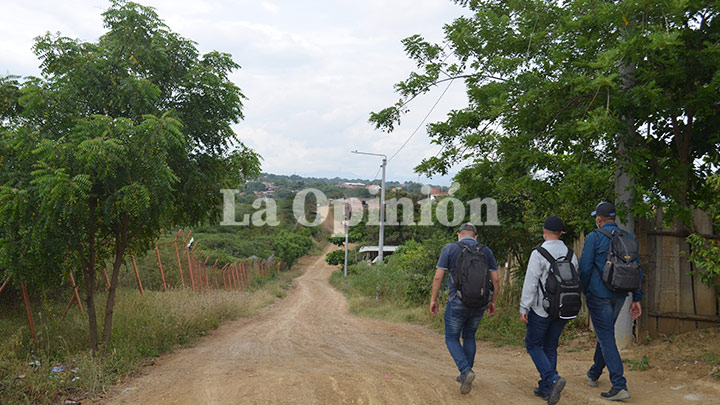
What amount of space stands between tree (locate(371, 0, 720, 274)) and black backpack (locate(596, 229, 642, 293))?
2.63ft

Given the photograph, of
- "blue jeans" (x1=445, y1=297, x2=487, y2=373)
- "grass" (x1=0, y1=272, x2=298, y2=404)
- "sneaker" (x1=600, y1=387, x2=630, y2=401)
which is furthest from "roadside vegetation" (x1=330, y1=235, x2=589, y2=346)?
"grass" (x1=0, y1=272, x2=298, y2=404)

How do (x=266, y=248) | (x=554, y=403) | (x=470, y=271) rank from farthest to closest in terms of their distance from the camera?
(x=266, y=248)
(x=470, y=271)
(x=554, y=403)

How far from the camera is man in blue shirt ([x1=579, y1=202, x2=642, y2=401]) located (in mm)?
4445

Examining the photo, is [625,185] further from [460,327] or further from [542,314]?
[460,327]

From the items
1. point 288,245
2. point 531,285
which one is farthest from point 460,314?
point 288,245

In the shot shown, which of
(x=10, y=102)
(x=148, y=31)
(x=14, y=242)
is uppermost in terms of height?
(x=148, y=31)

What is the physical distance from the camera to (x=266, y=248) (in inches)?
1694

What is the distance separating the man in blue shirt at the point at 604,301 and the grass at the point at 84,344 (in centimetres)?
551

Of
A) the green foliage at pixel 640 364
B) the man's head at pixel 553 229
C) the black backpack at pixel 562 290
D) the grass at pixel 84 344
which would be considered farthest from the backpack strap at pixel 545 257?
the grass at pixel 84 344

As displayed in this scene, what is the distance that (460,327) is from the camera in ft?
15.7

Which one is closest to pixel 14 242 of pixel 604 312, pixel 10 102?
pixel 10 102

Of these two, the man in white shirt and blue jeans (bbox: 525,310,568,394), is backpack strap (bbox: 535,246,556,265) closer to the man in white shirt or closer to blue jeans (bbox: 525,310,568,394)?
the man in white shirt

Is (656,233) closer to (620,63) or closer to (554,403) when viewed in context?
(620,63)

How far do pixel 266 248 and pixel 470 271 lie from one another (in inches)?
1564
